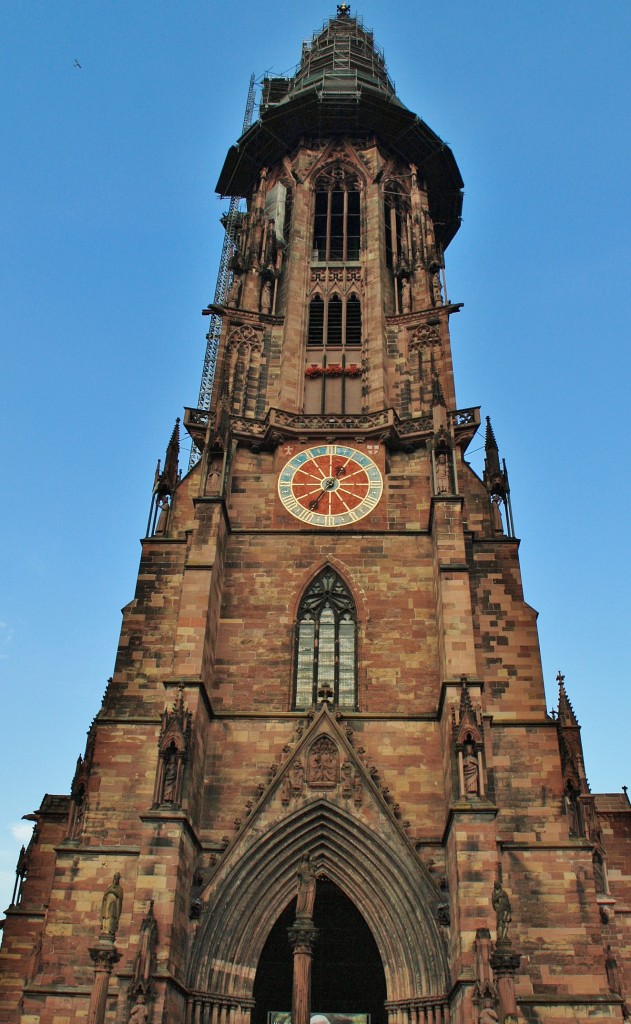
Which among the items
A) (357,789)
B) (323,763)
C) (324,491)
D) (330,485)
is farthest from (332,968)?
(330,485)

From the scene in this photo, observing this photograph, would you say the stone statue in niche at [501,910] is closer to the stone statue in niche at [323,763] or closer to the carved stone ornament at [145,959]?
the stone statue in niche at [323,763]

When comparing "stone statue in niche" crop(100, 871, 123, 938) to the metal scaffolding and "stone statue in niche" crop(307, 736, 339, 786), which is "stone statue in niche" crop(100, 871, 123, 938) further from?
the metal scaffolding

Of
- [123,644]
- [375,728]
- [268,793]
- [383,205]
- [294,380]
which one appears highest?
[383,205]

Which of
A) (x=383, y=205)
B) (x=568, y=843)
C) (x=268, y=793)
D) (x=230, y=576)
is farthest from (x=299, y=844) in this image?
(x=383, y=205)

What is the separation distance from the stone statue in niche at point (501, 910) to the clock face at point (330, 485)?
356 inches

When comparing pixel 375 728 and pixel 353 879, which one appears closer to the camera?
pixel 353 879

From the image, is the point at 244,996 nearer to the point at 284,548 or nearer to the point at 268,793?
the point at 268,793

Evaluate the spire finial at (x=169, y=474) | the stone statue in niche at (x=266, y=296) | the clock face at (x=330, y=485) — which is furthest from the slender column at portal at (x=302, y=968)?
the stone statue in niche at (x=266, y=296)

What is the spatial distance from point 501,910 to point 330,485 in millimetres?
10435

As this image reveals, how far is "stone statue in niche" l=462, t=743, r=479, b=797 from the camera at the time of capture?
1589 cm

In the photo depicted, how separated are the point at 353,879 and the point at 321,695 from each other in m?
3.21

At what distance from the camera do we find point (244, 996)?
1588 centimetres

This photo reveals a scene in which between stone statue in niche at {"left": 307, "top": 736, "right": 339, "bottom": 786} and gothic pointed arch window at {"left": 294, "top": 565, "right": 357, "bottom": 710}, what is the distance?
89 centimetres

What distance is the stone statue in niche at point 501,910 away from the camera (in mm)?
13430
